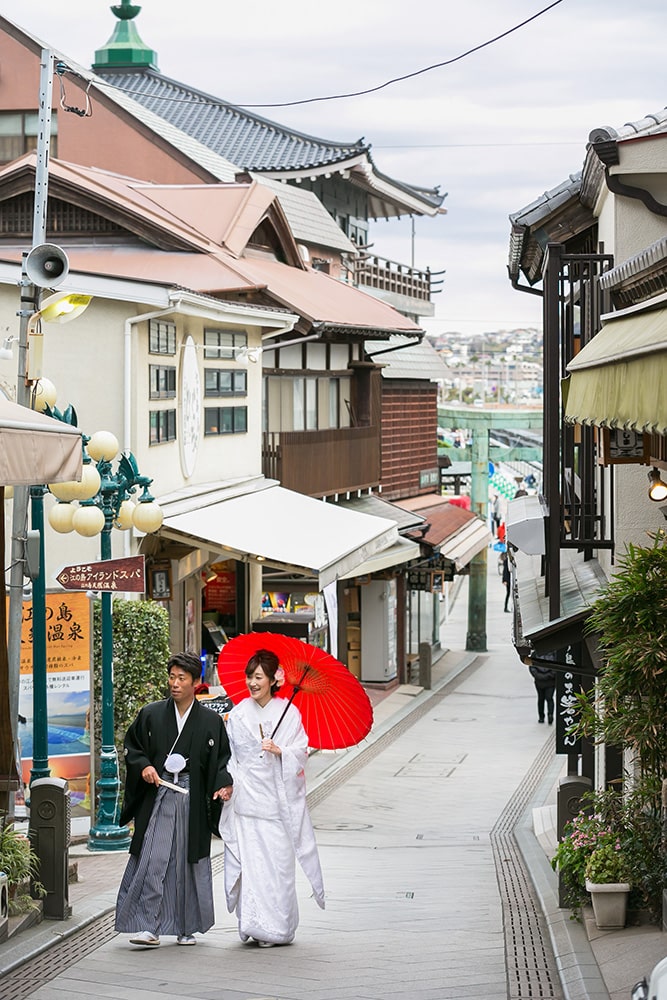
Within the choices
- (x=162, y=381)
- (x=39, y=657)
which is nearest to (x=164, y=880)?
(x=39, y=657)

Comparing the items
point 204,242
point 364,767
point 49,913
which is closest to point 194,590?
point 364,767

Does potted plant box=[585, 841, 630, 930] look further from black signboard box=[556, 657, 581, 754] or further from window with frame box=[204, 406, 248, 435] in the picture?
window with frame box=[204, 406, 248, 435]

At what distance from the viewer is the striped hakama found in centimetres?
896

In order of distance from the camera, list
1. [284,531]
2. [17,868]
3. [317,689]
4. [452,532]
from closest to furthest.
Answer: [17,868] → [317,689] → [284,531] → [452,532]

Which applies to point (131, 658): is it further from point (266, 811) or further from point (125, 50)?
point (125, 50)

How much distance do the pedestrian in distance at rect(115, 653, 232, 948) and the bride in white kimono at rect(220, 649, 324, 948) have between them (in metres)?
0.25

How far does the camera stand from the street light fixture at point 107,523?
12977 millimetres

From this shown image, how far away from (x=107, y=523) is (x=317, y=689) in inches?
196

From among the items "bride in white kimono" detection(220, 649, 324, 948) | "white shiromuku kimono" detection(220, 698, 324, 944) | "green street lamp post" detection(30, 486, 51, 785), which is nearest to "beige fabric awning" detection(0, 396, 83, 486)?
"bride in white kimono" detection(220, 649, 324, 948)

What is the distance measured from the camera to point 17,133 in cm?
3180

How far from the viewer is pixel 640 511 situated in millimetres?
11953

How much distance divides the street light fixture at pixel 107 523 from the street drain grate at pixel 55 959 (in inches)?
129

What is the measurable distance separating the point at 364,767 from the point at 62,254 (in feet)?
42.1

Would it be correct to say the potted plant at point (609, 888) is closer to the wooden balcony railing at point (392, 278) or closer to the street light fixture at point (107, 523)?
the street light fixture at point (107, 523)
